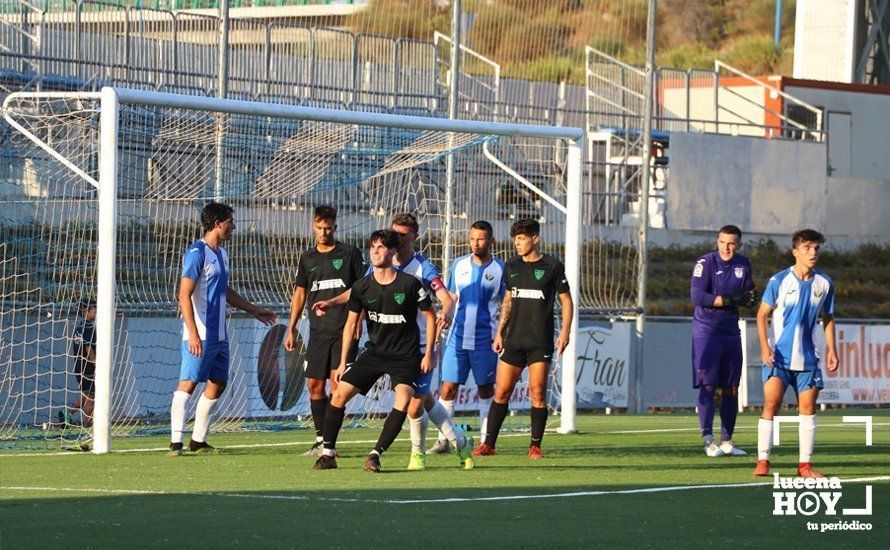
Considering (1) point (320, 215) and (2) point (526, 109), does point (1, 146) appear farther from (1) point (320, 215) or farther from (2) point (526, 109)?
(2) point (526, 109)

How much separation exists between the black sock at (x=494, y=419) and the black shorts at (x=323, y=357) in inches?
60.5

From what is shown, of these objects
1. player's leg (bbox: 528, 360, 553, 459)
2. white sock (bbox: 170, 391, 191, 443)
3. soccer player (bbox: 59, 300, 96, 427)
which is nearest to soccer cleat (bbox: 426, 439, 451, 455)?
player's leg (bbox: 528, 360, 553, 459)

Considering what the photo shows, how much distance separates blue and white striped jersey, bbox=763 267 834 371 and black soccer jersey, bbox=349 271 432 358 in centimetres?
277

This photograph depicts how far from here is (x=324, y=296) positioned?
12.7m

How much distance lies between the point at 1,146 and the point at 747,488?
8.23 meters

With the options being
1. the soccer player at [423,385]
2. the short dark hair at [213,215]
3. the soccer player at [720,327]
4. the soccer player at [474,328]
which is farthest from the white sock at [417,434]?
the soccer player at [720,327]

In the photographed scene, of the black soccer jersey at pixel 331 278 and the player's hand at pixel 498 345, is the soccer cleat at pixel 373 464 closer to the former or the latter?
the black soccer jersey at pixel 331 278

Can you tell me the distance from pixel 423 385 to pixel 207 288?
240cm

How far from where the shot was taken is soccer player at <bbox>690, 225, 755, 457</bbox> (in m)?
13.8

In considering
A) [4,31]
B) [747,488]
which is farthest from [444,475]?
[4,31]

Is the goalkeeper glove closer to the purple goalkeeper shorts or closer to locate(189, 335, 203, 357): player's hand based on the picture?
the purple goalkeeper shorts

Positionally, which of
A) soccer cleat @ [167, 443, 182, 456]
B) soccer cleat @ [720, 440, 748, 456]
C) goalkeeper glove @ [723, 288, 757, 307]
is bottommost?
soccer cleat @ [720, 440, 748, 456]

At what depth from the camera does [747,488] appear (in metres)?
10.7

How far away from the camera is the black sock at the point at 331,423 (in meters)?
11.3
